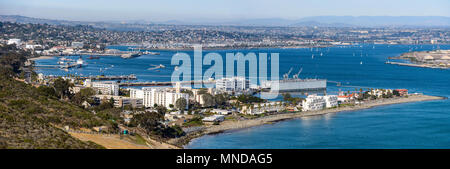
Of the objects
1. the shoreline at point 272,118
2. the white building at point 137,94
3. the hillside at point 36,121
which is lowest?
the shoreline at point 272,118

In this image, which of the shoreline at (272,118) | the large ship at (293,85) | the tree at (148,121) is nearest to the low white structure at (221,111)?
the shoreline at (272,118)

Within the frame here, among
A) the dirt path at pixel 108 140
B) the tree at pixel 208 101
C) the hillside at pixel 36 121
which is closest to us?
the hillside at pixel 36 121

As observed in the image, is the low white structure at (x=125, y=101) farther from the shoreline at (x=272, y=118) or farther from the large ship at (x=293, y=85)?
the large ship at (x=293, y=85)

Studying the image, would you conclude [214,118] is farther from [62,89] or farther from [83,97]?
[62,89]

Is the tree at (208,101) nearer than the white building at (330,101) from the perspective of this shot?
Yes

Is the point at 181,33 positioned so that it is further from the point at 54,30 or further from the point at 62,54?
the point at 62,54

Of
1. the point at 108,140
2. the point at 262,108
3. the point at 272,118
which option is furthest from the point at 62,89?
the point at 108,140

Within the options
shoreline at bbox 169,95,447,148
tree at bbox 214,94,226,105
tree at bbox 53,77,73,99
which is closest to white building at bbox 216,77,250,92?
tree at bbox 214,94,226,105

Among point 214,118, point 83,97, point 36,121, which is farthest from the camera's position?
point 83,97
